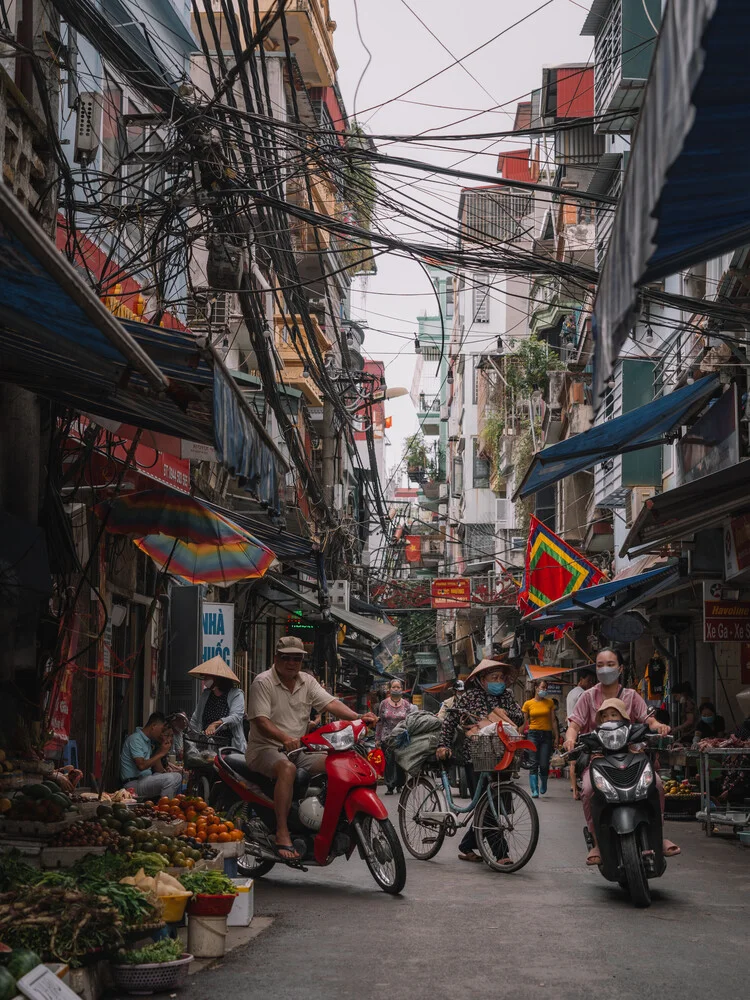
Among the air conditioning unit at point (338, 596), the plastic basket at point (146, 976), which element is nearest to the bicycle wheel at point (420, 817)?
the plastic basket at point (146, 976)

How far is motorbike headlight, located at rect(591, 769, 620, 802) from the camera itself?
28.0ft

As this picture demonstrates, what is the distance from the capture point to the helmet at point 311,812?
900 centimetres

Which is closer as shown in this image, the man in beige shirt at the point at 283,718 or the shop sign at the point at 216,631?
the man in beige shirt at the point at 283,718

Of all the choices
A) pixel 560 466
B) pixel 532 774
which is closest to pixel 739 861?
pixel 560 466

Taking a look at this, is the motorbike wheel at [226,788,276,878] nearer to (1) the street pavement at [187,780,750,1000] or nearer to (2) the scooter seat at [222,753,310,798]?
(1) the street pavement at [187,780,750,1000]

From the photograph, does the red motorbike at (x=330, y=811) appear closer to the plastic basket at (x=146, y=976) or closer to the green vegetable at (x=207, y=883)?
the green vegetable at (x=207, y=883)

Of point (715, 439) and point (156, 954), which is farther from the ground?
point (715, 439)

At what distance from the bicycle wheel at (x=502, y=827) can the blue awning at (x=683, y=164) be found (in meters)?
6.65

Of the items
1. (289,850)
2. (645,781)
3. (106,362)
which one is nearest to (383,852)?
(289,850)

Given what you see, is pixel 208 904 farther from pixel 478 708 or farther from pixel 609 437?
pixel 609 437

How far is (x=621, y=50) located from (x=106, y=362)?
648 inches

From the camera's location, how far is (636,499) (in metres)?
23.7

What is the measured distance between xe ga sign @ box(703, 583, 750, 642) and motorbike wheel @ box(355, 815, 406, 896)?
782 centimetres

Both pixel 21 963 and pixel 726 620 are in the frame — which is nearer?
pixel 21 963
